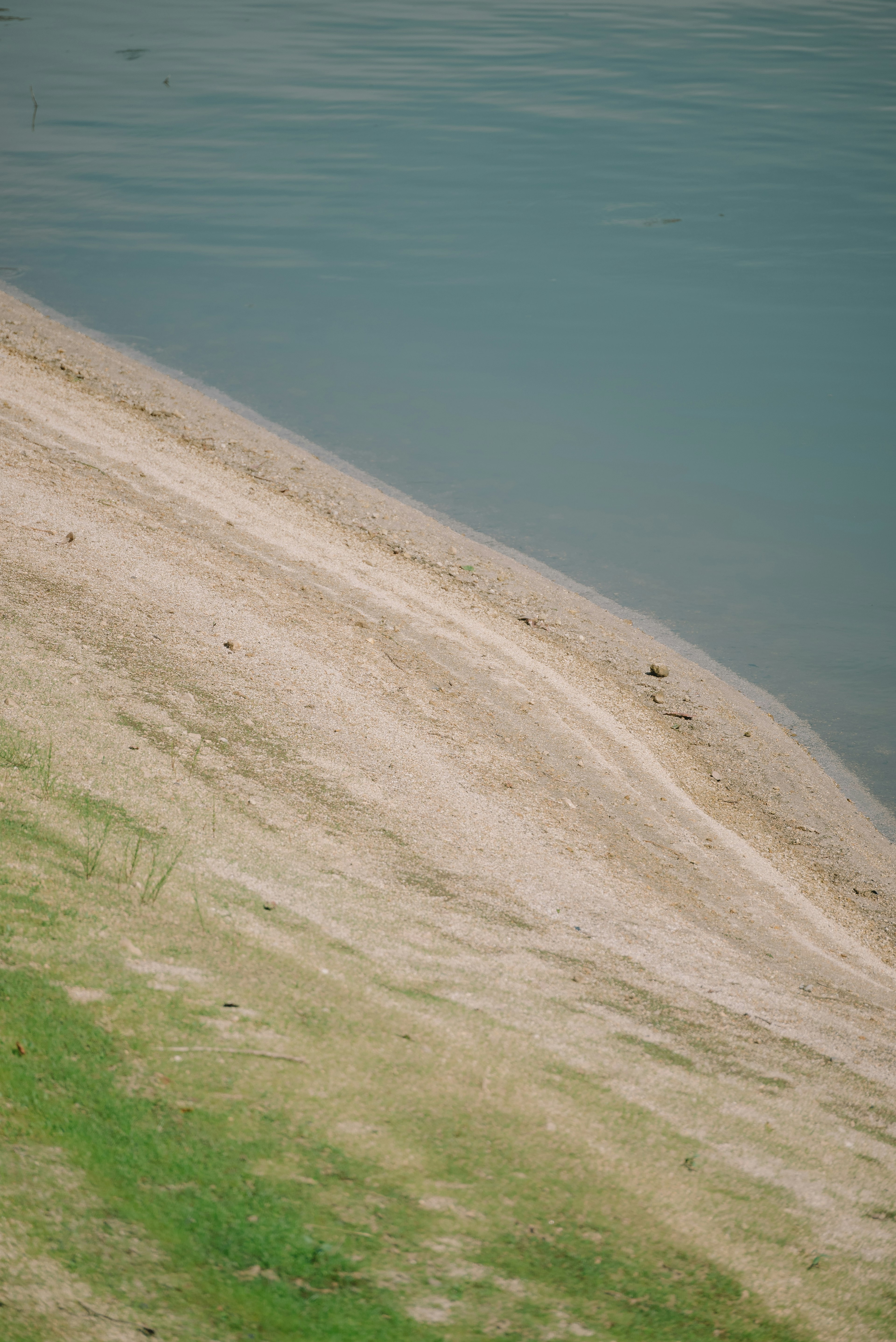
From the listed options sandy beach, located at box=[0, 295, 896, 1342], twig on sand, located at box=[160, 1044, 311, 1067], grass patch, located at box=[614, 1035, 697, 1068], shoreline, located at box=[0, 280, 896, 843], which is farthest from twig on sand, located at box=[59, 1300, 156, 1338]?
shoreline, located at box=[0, 280, 896, 843]

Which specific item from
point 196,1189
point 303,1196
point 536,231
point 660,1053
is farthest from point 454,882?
point 536,231

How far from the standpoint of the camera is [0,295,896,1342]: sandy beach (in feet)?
10.5

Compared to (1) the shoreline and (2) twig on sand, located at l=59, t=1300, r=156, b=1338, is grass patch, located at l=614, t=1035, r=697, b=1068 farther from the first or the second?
(1) the shoreline

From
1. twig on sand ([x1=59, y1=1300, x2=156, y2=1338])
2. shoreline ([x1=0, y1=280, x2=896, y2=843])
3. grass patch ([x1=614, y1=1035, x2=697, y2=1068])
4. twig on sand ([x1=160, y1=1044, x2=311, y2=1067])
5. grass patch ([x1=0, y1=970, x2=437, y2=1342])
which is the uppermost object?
shoreline ([x1=0, y1=280, x2=896, y2=843])

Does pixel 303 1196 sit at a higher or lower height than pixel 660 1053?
lower

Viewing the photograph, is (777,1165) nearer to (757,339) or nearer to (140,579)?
(140,579)

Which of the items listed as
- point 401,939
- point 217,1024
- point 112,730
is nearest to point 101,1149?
point 217,1024

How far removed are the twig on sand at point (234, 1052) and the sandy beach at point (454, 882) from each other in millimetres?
22

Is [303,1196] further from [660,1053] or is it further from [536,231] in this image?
[536,231]

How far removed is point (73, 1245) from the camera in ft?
8.29

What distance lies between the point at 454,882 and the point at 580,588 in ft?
16.1

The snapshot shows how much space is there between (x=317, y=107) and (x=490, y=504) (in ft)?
58.7

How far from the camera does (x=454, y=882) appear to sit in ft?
15.8

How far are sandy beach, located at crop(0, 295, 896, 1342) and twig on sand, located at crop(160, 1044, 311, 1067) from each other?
22 mm
